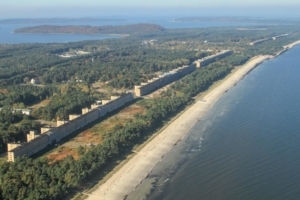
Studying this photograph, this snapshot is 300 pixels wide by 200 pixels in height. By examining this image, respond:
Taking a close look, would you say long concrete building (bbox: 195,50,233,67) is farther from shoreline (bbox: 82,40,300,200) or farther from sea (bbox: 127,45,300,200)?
sea (bbox: 127,45,300,200)

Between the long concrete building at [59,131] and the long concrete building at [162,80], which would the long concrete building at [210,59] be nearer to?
the long concrete building at [162,80]

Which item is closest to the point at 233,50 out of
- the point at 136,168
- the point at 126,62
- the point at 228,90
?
the point at 126,62

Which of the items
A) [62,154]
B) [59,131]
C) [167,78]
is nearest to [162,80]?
[167,78]

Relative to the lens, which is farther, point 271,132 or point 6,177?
point 271,132

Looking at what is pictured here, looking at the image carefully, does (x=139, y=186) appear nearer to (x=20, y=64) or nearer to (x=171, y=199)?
(x=171, y=199)

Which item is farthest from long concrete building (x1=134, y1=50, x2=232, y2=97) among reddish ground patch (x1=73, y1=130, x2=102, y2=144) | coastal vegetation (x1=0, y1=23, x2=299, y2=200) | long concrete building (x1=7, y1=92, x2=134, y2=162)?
reddish ground patch (x1=73, y1=130, x2=102, y2=144)

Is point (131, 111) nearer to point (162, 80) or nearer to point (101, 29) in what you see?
point (162, 80)
